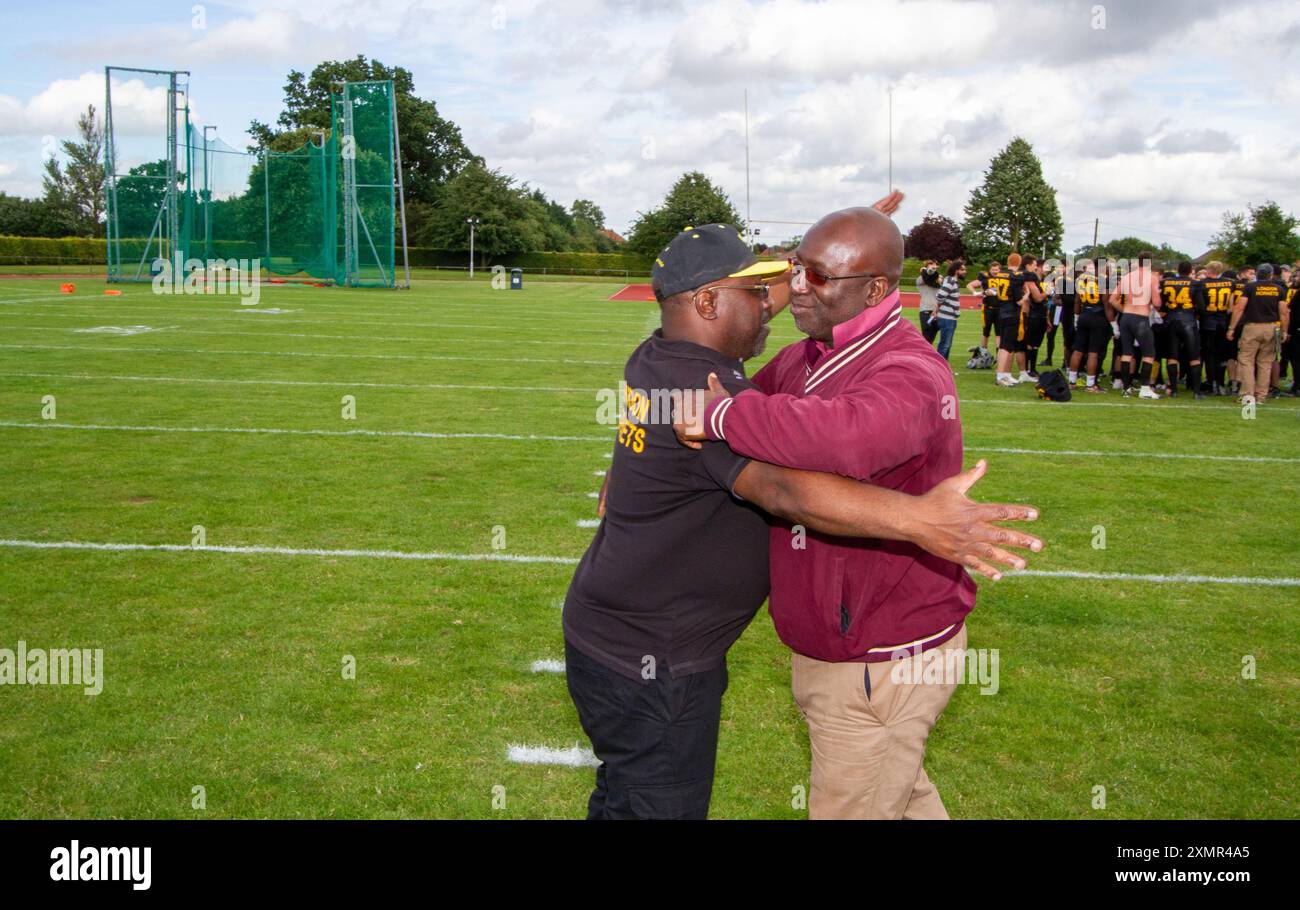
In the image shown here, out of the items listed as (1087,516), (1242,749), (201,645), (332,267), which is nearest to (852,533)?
(1242,749)

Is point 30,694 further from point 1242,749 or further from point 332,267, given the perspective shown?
point 332,267

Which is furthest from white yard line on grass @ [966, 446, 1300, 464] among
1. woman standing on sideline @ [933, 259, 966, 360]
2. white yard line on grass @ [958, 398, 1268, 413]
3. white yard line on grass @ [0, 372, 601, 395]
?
woman standing on sideline @ [933, 259, 966, 360]

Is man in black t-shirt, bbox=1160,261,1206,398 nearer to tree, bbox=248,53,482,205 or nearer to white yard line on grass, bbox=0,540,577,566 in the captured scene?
white yard line on grass, bbox=0,540,577,566

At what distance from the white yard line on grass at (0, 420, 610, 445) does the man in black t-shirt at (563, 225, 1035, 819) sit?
8650 millimetres

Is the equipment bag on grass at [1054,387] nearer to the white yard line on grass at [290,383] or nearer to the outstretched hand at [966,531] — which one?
the white yard line on grass at [290,383]

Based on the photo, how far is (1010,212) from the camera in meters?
78.2

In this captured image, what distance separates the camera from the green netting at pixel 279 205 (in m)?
39.8

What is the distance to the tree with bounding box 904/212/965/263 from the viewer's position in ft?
160

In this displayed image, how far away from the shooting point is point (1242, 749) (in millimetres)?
5070

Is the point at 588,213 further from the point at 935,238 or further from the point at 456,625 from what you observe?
the point at 456,625

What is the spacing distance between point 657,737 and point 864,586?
707mm

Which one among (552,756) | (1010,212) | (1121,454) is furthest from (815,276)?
(1010,212)

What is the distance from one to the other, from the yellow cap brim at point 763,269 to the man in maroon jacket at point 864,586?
220mm

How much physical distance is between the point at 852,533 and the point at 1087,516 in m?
7.21
